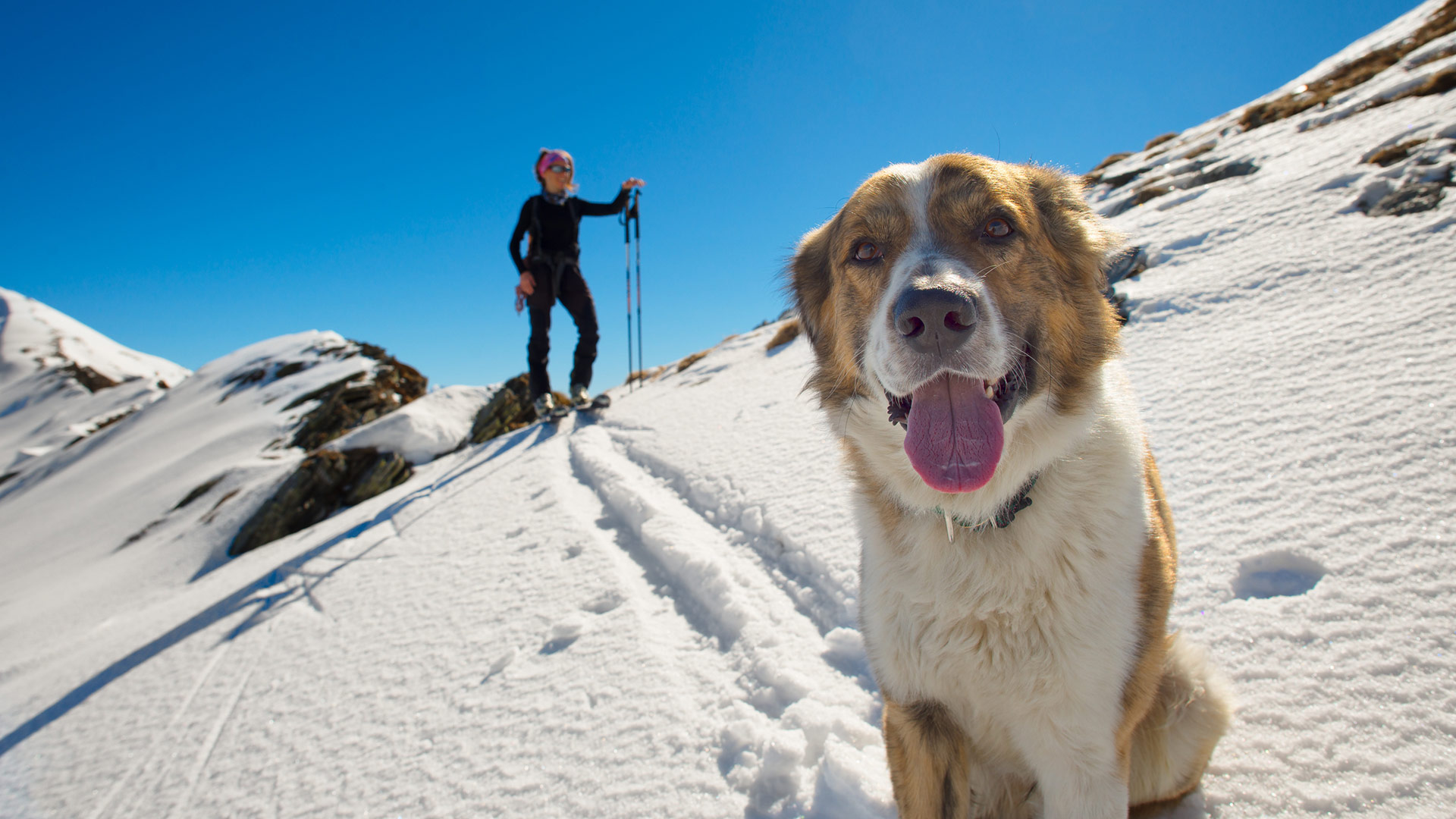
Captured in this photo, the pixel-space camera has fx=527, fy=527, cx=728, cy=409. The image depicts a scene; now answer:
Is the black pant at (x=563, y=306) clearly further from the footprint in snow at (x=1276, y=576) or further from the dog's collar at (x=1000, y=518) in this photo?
the footprint in snow at (x=1276, y=576)

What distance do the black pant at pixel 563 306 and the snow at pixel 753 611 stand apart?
91.2 inches

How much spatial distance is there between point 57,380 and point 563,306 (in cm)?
9566

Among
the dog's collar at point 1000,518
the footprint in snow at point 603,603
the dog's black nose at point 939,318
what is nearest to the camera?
the dog's black nose at point 939,318

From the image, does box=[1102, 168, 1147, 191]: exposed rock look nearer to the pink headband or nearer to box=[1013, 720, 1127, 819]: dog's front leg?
the pink headband

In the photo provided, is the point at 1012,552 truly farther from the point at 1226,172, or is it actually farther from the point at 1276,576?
the point at 1226,172

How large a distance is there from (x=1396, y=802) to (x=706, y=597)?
2.56 meters

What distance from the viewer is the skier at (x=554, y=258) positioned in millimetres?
7559

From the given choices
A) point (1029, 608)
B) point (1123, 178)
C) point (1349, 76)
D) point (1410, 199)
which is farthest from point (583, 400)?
point (1349, 76)

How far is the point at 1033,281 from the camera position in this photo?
1.89 m

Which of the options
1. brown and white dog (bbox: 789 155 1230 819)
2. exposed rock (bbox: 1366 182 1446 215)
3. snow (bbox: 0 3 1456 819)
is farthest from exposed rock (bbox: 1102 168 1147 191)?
brown and white dog (bbox: 789 155 1230 819)

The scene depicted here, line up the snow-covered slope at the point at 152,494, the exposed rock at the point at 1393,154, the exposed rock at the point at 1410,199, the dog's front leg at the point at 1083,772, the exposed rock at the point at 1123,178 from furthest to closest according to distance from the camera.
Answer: the exposed rock at the point at 1123,178 → the snow-covered slope at the point at 152,494 → the exposed rock at the point at 1393,154 → the exposed rock at the point at 1410,199 → the dog's front leg at the point at 1083,772

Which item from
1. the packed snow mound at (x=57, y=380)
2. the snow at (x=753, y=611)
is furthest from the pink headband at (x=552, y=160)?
the packed snow mound at (x=57, y=380)

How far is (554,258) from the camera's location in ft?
25.1

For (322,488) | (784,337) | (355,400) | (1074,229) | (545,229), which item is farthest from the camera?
(355,400)
